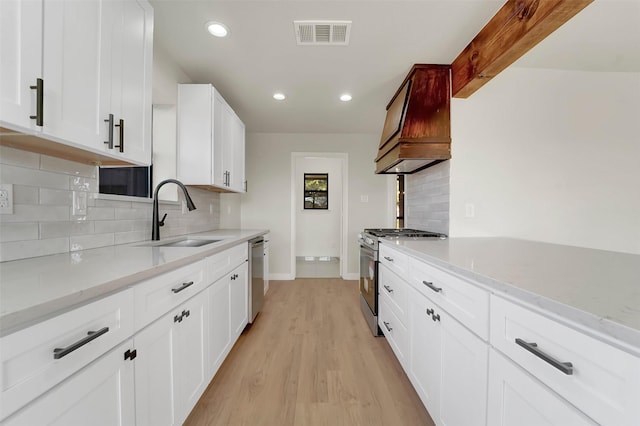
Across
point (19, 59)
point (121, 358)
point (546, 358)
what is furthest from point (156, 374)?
point (546, 358)

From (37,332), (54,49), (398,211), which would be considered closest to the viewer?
(37,332)

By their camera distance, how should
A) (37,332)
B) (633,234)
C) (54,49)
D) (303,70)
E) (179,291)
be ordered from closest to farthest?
(37,332)
(54,49)
(179,291)
(633,234)
(303,70)

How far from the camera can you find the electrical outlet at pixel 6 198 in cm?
95

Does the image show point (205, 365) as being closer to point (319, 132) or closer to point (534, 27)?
point (534, 27)

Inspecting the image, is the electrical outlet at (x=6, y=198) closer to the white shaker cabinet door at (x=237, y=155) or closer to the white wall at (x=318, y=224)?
the white shaker cabinet door at (x=237, y=155)

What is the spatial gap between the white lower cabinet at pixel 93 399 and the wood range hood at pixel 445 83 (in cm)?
214

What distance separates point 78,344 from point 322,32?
2.13 meters

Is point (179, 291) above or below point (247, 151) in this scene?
below

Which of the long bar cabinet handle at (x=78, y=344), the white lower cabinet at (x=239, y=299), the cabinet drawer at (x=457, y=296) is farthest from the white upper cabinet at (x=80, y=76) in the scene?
the cabinet drawer at (x=457, y=296)

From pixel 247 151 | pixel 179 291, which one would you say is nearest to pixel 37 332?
pixel 179 291

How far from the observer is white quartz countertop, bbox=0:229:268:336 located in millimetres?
530

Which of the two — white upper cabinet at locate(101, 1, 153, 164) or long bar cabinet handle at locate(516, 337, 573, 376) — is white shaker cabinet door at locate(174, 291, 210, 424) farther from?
long bar cabinet handle at locate(516, 337, 573, 376)

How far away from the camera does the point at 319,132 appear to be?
4.11m

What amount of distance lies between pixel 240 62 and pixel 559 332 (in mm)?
2602
